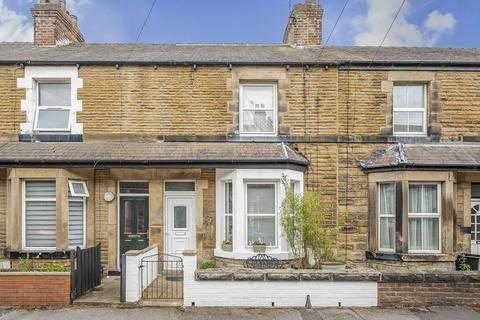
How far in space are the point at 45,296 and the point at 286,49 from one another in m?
10.2

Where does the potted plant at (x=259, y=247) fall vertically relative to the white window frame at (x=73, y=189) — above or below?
below

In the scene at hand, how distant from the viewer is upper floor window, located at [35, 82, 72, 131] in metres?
12.0

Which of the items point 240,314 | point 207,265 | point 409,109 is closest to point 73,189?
point 207,265

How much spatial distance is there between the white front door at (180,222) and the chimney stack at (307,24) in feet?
22.1

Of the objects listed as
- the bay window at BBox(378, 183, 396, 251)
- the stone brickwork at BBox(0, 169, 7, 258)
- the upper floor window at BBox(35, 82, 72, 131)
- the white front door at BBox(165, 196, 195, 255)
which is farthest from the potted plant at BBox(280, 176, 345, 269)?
the stone brickwork at BBox(0, 169, 7, 258)

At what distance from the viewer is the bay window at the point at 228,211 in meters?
11.4

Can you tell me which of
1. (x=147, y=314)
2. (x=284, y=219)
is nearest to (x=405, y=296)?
(x=284, y=219)

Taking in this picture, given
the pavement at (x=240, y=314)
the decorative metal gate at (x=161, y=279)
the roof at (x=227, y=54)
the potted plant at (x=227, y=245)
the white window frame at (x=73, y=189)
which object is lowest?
the pavement at (x=240, y=314)

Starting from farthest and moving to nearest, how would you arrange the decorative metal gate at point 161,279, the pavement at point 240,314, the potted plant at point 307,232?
the potted plant at point 307,232 → the decorative metal gate at point 161,279 → the pavement at point 240,314

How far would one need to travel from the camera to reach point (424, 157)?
36.7 ft

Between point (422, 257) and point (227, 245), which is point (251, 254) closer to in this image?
point (227, 245)

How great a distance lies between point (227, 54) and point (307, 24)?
10.4 feet

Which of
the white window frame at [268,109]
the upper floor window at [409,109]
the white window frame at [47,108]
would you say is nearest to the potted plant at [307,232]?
the white window frame at [268,109]

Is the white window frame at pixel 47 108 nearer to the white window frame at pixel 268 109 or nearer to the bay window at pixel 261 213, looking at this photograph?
the white window frame at pixel 268 109
